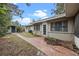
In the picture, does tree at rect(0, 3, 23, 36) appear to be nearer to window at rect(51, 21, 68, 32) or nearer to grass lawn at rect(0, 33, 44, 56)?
grass lawn at rect(0, 33, 44, 56)

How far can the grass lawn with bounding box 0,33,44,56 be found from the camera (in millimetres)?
5133

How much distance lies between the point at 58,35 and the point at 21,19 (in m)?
1.94

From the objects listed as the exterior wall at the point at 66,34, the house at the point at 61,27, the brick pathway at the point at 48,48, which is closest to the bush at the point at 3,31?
the brick pathway at the point at 48,48

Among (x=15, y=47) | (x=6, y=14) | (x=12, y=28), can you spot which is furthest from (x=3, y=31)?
(x=15, y=47)

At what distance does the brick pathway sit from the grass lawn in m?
0.20

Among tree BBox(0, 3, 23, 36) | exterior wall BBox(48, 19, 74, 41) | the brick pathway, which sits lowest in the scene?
the brick pathway

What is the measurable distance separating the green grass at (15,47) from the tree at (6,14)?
30cm

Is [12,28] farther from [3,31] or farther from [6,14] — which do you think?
[6,14]

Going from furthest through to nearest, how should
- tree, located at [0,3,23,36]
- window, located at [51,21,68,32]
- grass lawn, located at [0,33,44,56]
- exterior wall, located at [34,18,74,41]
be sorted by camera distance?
1. window, located at [51,21,68,32]
2. exterior wall, located at [34,18,74,41]
3. tree, located at [0,3,23,36]
4. grass lawn, located at [0,33,44,56]

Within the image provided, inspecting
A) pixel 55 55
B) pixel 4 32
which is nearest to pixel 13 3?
pixel 4 32

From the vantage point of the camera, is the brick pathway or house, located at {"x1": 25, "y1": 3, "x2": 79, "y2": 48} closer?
the brick pathway

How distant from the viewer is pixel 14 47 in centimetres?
542

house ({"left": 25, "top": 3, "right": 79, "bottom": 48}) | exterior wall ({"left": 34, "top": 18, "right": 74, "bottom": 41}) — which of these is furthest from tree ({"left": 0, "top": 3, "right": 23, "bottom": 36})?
exterior wall ({"left": 34, "top": 18, "right": 74, "bottom": 41})

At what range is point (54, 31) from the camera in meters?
7.20
